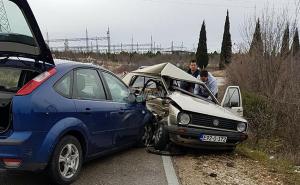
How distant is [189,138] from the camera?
337 inches

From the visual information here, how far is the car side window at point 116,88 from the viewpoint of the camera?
7.82 metres

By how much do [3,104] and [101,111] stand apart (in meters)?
1.53

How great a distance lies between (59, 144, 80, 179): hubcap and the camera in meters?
6.21

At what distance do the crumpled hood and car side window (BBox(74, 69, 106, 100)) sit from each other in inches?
72.9

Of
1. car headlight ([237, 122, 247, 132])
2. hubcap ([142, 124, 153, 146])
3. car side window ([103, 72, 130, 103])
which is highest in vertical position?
car side window ([103, 72, 130, 103])

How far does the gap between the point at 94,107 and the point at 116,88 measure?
118cm

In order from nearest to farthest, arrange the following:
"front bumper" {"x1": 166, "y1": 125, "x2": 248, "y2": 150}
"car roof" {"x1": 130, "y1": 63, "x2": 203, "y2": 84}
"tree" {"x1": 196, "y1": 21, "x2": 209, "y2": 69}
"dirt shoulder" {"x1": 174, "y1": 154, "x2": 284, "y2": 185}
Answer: "dirt shoulder" {"x1": 174, "y1": 154, "x2": 284, "y2": 185} → "front bumper" {"x1": 166, "y1": 125, "x2": 248, "y2": 150} → "car roof" {"x1": 130, "y1": 63, "x2": 203, "y2": 84} → "tree" {"x1": 196, "y1": 21, "x2": 209, "y2": 69}

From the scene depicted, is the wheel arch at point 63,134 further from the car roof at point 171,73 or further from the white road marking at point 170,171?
the car roof at point 171,73

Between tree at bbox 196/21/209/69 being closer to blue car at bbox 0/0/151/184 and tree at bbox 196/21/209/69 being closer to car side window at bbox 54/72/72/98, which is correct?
blue car at bbox 0/0/151/184

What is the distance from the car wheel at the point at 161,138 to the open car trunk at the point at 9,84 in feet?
10.4

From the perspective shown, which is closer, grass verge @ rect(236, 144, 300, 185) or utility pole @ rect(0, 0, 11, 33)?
utility pole @ rect(0, 0, 11, 33)

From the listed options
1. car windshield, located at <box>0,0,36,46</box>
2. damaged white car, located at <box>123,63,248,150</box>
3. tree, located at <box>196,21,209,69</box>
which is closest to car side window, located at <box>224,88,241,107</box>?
damaged white car, located at <box>123,63,248,150</box>

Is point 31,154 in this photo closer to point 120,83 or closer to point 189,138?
point 120,83

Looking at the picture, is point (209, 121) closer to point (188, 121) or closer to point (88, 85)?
point (188, 121)
